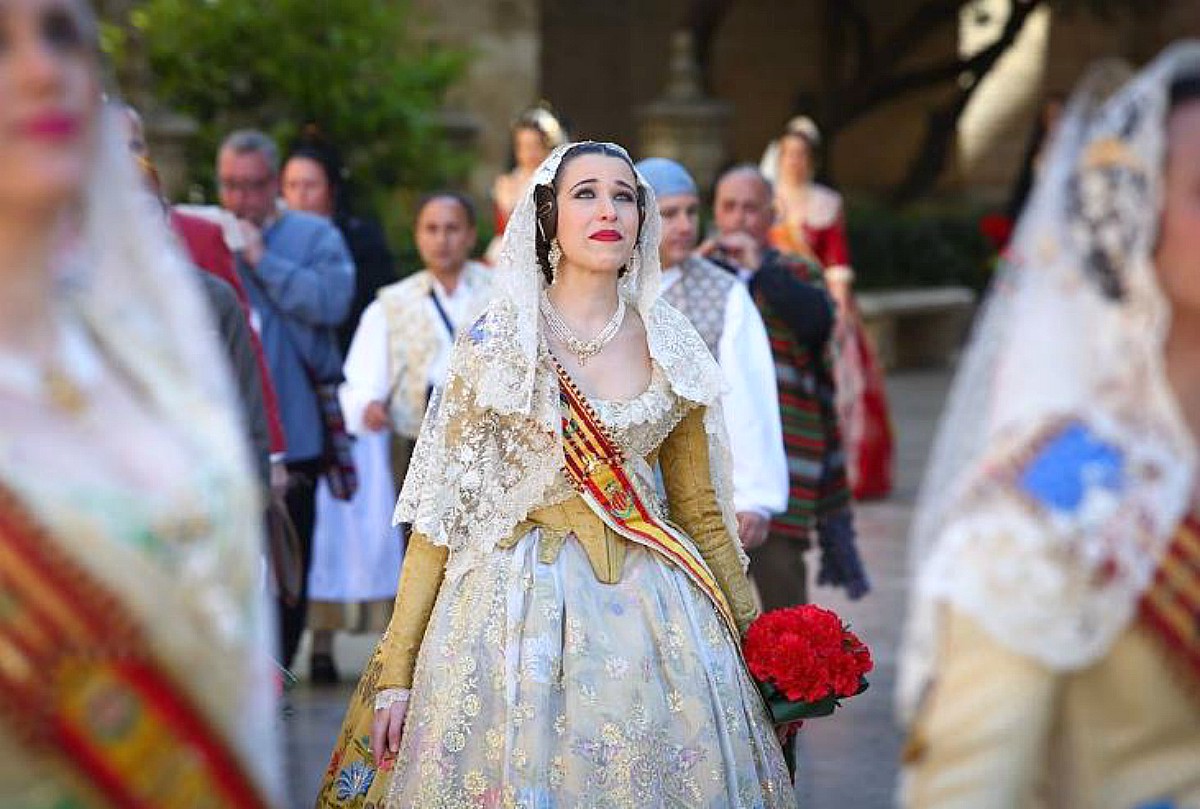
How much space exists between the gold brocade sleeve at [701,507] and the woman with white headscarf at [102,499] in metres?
2.45

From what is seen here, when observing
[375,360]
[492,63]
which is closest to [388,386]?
[375,360]

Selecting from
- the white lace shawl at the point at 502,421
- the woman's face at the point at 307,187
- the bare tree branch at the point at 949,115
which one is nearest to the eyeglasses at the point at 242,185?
the woman's face at the point at 307,187

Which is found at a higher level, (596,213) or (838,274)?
(596,213)

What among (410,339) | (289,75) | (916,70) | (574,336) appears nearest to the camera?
(574,336)

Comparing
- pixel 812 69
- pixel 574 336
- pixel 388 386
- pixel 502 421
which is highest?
pixel 574 336

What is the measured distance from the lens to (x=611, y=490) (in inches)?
202

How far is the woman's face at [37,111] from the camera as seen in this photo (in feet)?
9.04

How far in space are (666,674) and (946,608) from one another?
209cm

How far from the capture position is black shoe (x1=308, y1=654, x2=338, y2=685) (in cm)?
879

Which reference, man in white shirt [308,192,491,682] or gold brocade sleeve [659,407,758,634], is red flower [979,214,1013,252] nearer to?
man in white shirt [308,192,491,682]

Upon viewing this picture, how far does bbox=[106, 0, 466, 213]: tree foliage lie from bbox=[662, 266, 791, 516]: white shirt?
7321mm

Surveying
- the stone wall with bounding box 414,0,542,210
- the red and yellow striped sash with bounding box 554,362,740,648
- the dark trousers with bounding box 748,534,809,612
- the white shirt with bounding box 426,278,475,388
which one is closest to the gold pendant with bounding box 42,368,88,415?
the red and yellow striped sash with bounding box 554,362,740,648

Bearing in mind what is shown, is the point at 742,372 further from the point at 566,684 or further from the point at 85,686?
the point at 85,686

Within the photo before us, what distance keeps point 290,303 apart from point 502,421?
9.94 feet
